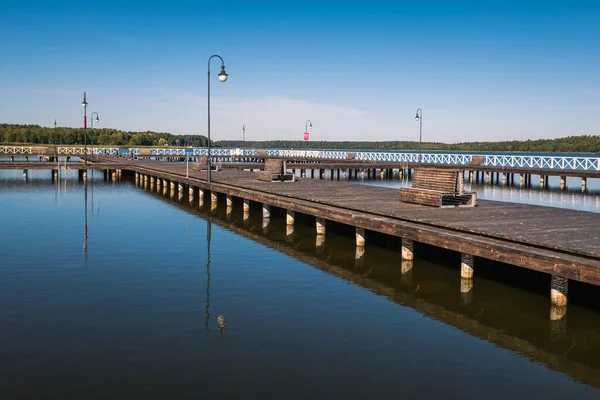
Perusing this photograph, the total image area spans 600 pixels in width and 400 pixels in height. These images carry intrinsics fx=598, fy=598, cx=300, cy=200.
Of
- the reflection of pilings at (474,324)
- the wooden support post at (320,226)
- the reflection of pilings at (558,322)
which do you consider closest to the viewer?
the reflection of pilings at (474,324)

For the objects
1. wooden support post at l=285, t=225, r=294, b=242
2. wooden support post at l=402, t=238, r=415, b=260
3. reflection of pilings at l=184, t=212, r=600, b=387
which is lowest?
reflection of pilings at l=184, t=212, r=600, b=387

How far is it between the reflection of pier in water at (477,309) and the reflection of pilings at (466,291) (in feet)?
0.29

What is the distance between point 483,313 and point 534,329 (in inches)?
→ 48.7

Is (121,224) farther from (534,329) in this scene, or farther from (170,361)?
(534,329)

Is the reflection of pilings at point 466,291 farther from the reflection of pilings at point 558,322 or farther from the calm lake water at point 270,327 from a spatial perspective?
the reflection of pilings at point 558,322

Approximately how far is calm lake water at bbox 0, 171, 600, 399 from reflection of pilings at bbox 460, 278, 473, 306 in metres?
0.09

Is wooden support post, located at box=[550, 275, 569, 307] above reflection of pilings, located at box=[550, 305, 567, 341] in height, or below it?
above

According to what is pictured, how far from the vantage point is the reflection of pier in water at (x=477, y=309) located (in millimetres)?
9766

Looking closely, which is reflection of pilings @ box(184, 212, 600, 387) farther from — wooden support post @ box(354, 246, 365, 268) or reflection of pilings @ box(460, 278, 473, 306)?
wooden support post @ box(354, 246, 365, 268)

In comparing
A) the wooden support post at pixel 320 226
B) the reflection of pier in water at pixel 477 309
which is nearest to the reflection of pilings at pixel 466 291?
the reflection of pier in water at pixel 477 309

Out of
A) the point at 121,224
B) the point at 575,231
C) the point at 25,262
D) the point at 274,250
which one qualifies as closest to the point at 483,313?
the point at 575,231

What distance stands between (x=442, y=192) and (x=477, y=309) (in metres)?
7.53

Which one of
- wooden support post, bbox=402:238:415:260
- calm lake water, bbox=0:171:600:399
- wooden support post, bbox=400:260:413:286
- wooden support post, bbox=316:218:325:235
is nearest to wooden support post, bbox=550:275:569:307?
calm lake water, bbox=0:171:600:399

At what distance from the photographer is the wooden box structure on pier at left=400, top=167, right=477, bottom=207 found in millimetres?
19359
